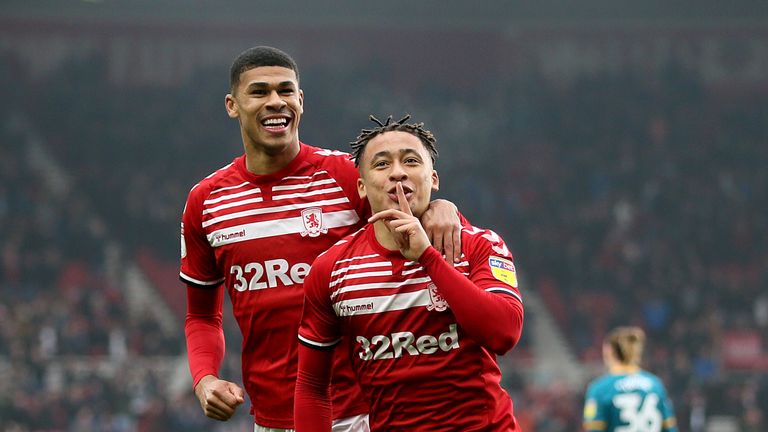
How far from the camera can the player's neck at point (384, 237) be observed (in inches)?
148

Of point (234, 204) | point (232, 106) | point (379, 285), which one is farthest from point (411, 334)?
point (232, 106)

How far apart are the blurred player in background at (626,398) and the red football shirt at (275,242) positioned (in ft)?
14.7

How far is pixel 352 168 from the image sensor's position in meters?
4.40

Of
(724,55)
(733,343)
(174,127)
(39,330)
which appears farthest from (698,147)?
(39,330)

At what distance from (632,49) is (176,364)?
47.4 ft

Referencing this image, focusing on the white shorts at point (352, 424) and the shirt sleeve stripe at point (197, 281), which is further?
the shirt sleeve stripe at point (197, 281)

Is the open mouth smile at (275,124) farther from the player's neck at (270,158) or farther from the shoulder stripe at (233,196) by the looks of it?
the shoulder stripe at (233,196)

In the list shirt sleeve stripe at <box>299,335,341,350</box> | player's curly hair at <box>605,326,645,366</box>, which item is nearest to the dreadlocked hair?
shirt sleeve stripe at <box>299,335,341,350</box>

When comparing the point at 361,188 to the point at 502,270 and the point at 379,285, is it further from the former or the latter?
the point at 502,270

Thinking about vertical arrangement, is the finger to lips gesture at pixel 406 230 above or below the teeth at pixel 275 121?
below

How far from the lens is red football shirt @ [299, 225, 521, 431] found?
362cm

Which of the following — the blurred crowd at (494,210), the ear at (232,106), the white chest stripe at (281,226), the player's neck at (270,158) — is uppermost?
the blurred crowd at (494,210)

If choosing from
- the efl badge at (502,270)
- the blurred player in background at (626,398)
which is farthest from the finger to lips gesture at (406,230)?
the blurred player in background at (626,398)

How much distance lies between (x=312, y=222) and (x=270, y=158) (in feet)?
0.98
